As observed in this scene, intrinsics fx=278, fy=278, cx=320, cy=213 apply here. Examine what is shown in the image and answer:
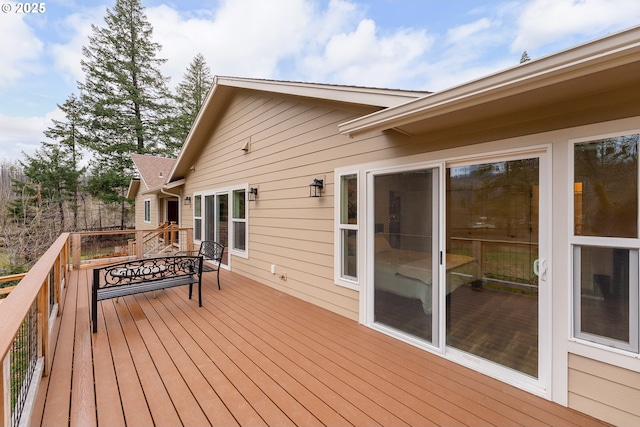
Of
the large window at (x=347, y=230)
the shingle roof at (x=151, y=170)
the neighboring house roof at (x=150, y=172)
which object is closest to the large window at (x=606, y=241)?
the large window at (x=347, y=230)

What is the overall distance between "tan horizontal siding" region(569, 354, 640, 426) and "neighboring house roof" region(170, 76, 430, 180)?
8.25 feet

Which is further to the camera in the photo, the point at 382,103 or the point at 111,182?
the point at 111,182

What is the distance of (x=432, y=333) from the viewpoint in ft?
9.27

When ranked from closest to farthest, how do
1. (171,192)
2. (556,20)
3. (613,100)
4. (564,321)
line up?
(613,100), (564,321), (556,20), (171,192)

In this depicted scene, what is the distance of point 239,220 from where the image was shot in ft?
20.4

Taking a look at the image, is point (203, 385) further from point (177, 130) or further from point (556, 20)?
point (177, 130)

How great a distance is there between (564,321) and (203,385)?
9.35 feet

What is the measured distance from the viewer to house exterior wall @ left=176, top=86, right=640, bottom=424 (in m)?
1.98

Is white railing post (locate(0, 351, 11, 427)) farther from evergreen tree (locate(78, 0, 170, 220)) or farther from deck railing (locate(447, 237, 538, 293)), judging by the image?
evergreen tree (locate(78, 0, 170, 220))

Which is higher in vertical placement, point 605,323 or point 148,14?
point 148,14

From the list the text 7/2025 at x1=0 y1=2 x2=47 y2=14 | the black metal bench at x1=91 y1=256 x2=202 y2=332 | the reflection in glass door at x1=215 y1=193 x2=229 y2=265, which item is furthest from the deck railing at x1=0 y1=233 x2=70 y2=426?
the text 7/2025 at x1=0 y1=2 x2=47 y2=14

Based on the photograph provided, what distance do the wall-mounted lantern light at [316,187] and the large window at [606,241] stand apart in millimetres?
2781

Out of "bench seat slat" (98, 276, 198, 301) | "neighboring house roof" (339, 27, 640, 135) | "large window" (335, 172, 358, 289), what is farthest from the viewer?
"large window" (335, 172, 358, 289)

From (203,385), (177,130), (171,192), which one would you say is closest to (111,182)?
(177,130)
